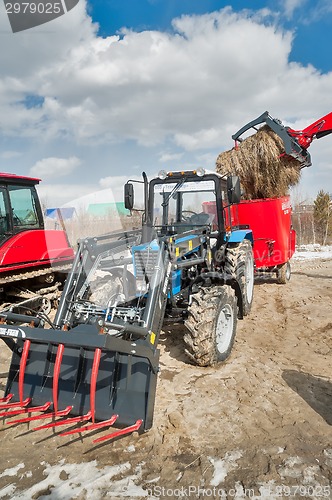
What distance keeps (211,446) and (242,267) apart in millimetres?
3532

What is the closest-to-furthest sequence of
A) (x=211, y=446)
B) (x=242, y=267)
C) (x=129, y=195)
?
1. (x=211, y=446)
2. (x=129, y=195)
3. (x=242, y=267)

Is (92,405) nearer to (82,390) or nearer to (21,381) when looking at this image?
(82,390)

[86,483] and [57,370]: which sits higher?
[57,370]

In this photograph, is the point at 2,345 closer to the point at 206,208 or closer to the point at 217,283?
the point at 217,283

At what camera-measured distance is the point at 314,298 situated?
7.71 m

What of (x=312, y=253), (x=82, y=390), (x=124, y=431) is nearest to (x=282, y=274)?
(x=82, y=390)

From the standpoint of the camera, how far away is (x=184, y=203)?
594cm

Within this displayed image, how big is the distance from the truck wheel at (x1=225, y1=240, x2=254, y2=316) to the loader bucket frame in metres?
1.91

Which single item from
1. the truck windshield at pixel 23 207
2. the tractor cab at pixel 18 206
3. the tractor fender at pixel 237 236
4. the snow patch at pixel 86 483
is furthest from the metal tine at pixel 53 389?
the truck windshield at pixel 23 207

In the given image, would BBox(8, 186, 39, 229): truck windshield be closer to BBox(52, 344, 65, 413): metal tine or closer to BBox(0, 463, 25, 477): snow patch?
BBox(52, 344, 65, 413): metal tine

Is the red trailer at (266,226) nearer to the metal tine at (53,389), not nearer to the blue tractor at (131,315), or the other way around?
the blue tractor at (131,315)

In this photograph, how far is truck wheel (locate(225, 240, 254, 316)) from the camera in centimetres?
580

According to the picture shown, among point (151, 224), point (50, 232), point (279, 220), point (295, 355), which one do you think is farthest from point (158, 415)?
point (279, 220)

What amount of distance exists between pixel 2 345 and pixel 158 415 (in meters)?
3.41
